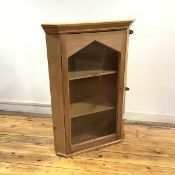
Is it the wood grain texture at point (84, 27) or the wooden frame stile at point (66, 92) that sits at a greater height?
the wood grain texture at point (84, 27)

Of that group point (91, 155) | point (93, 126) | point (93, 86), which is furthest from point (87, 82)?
point (91, 155)

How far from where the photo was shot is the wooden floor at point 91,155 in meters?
1.87

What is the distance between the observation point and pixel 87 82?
79.3 inches

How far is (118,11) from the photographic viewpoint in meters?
2.19

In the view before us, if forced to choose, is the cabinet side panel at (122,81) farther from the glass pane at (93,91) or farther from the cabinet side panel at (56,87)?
the cabinet side panel at (56,87)

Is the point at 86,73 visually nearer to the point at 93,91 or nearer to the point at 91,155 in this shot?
the point at 93,91

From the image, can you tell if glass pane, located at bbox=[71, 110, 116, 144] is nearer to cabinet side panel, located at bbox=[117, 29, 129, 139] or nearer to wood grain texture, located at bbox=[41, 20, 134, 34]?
cabinet side panel, located at bbox=[117, 29, 129, 139]

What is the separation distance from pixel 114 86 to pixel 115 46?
0.35m

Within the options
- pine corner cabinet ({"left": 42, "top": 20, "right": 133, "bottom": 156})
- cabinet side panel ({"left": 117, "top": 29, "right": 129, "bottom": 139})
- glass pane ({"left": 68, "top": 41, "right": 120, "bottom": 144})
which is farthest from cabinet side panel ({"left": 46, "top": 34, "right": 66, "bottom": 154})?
cabinet side panel ({"left": 117, "top": 29, "right": 129, "bottom": 139})

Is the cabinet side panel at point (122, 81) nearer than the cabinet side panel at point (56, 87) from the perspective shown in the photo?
No

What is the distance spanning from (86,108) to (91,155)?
379mm

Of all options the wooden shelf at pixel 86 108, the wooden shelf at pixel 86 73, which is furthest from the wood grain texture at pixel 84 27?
the wooden shelf at pixel 86 108

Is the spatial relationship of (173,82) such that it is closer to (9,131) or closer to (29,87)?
(29,87)

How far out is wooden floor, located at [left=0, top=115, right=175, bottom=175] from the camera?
6.14 ft
